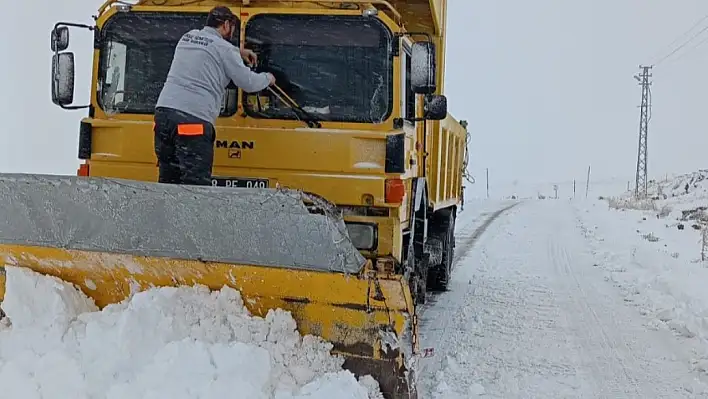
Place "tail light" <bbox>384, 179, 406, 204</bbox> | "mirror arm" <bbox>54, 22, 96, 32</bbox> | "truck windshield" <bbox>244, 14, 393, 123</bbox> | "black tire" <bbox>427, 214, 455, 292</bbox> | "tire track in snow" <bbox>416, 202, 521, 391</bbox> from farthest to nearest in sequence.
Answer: "black tire" <bbox>427, 214, 455, 292</bbox> < "tire track in snow" <bbox>416, 202, 521, 391</bbox> < "mirror arm" <bbox>54, 22, 96, 32</bbox> < "truck windshield" <bbox>244, 14, 393, 123</bbox> < "tail light" <bbox>384, 179, 406, 204</bbox>

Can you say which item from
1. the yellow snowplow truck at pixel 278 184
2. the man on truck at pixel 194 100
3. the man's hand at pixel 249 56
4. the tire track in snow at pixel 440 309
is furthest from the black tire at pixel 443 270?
the man on truck at pixel 194 100

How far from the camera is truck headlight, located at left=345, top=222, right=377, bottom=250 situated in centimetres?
517

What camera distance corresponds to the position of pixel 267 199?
3865mm

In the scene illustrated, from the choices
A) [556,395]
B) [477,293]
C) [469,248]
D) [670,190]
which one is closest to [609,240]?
[469,248]

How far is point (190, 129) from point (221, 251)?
1.21m

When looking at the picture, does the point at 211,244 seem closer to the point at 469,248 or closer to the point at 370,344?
the point at 370,344

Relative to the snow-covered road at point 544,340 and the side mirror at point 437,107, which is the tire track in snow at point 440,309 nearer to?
the snow-covered road at point 544,340

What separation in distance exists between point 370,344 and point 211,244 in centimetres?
102

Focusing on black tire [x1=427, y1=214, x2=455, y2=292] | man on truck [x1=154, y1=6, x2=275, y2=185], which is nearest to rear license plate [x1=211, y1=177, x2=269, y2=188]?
man on truck [x1=154, y1=6, x2=275, y2=185]

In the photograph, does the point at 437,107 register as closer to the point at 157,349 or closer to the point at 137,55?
the point at 137,55

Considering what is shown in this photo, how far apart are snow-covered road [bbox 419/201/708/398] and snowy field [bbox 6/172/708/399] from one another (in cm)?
2

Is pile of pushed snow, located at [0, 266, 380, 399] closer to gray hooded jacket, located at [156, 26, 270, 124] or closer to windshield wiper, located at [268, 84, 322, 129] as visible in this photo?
gray hooded jacket, located at [156, 26, 270, 124]

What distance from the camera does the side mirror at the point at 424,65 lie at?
17.4 feet

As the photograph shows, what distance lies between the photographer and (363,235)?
5184 mm
